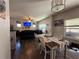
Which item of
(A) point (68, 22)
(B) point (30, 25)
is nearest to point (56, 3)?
(A) point (68, 22)

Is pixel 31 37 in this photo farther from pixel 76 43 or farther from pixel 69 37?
pixel 76 43

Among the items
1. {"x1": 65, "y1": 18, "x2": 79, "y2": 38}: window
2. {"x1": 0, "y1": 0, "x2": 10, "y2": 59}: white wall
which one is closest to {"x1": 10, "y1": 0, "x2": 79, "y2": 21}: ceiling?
{"x1": 65, "y1": 18, "x2": 79, "y2": 38}: window

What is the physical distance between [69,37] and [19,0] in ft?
14.7

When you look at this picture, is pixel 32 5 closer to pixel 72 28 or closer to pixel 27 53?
pixel 27 53

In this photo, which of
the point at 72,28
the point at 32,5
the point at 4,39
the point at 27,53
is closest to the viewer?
the point at 4,39

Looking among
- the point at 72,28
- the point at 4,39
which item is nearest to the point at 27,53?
the point at 4,39

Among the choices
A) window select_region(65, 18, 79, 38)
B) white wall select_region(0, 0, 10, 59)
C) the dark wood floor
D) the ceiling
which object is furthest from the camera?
window select_region(65, 18, 79, 38)

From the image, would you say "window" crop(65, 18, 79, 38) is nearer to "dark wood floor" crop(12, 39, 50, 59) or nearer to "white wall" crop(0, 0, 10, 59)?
"dark wood floor" crop(12, 39, 50, 59)

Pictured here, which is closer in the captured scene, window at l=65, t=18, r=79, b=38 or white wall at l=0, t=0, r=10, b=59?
white wall at l=0, t=0, r=10, b=59

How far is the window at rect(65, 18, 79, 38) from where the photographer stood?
19.0 feet

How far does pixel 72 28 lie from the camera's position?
629cm

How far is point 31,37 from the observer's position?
9.25m

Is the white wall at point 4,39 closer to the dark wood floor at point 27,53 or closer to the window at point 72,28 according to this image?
the dark wood floor at point 27,53

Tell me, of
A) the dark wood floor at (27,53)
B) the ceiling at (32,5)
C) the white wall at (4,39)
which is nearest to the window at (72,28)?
the ceiling at (32,5)
